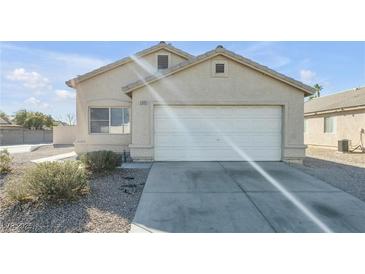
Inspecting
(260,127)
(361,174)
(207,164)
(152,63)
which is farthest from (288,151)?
(152,63)

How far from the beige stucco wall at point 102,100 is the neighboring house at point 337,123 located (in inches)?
555

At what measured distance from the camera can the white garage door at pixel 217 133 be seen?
10422mm

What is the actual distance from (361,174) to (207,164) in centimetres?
542

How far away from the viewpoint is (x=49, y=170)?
5.49 metres

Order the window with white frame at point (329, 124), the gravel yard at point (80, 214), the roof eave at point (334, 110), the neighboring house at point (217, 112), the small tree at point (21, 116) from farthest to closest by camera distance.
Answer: the small tree at point (21, 116)
the window with white frame at point (329, 124)
the roof eave at point (334, 110)
the neighboring house at point (217, 112)
the gravel yard at point (80, 214)

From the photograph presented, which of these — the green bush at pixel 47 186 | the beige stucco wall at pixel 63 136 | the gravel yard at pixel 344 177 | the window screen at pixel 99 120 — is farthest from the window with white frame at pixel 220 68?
the beige stucco wall at pixel 63 136

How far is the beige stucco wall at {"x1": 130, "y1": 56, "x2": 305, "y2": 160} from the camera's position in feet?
33.8

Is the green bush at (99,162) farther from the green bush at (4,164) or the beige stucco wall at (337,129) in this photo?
the beige stucco wall at (337,129)

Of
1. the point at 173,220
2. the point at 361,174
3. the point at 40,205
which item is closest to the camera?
the point at 173,220

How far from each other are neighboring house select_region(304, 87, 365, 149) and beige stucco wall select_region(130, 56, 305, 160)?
8.44 meters

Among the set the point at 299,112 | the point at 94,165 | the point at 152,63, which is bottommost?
the point at 94,165

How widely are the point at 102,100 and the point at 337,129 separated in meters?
16.2

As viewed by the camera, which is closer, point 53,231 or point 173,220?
point 53,231

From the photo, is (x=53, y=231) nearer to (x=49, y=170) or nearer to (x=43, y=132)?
(x=49, y=170)
